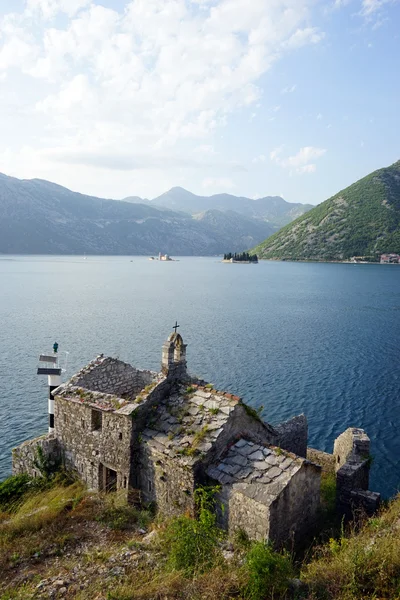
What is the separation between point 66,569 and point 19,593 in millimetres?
1420

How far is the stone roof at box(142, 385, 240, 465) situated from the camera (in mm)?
13242

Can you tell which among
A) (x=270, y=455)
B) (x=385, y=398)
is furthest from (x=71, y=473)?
(x=385, y=398)

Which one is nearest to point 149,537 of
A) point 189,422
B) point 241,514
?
point 241,514

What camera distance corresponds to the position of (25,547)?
11.7 m

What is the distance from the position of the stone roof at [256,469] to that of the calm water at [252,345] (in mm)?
12730

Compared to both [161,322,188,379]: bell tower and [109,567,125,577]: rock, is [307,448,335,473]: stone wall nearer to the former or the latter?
[161,322,188,379]: bell tower

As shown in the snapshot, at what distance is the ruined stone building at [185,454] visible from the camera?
1235 cm

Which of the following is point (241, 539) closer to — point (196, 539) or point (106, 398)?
point (196, 539)

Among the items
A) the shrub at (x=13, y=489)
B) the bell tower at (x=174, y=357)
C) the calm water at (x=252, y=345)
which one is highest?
the bell tower at (x=174, y=357)

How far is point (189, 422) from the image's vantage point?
1423 cm

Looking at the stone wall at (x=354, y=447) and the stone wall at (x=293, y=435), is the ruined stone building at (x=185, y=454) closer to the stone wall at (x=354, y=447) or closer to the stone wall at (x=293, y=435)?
the stone wall at (x=354, y=447)

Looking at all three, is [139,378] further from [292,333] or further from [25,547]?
[292,333]

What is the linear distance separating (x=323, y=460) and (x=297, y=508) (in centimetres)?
1062

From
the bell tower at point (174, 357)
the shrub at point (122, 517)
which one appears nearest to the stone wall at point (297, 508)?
the shrub at point (122, 517)
